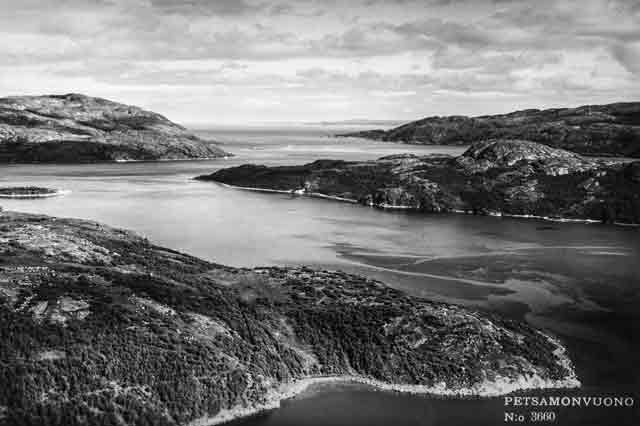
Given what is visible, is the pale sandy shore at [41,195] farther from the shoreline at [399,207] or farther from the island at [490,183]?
the island at [490,183]

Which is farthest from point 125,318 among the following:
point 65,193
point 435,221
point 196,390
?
point 65,193

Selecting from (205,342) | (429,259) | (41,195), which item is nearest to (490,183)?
(429,259)

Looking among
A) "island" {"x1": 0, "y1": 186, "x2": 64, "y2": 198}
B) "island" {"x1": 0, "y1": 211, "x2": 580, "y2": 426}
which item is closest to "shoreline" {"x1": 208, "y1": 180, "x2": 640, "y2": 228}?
"island" {"x1": 0, "y1": 186, "x2": 64, "y2": 198}

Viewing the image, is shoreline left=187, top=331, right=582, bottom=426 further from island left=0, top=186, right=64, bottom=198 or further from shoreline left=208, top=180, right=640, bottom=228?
island left=0, top=186, right=64, bottom=198

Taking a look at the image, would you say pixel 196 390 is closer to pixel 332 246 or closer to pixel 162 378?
pixel 162 378

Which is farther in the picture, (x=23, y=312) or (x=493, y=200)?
(x=493, y=200)

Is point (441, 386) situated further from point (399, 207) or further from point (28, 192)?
point (28, 192)

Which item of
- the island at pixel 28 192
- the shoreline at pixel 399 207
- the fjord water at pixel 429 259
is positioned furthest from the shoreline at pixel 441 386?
the island at pixel 28 192
